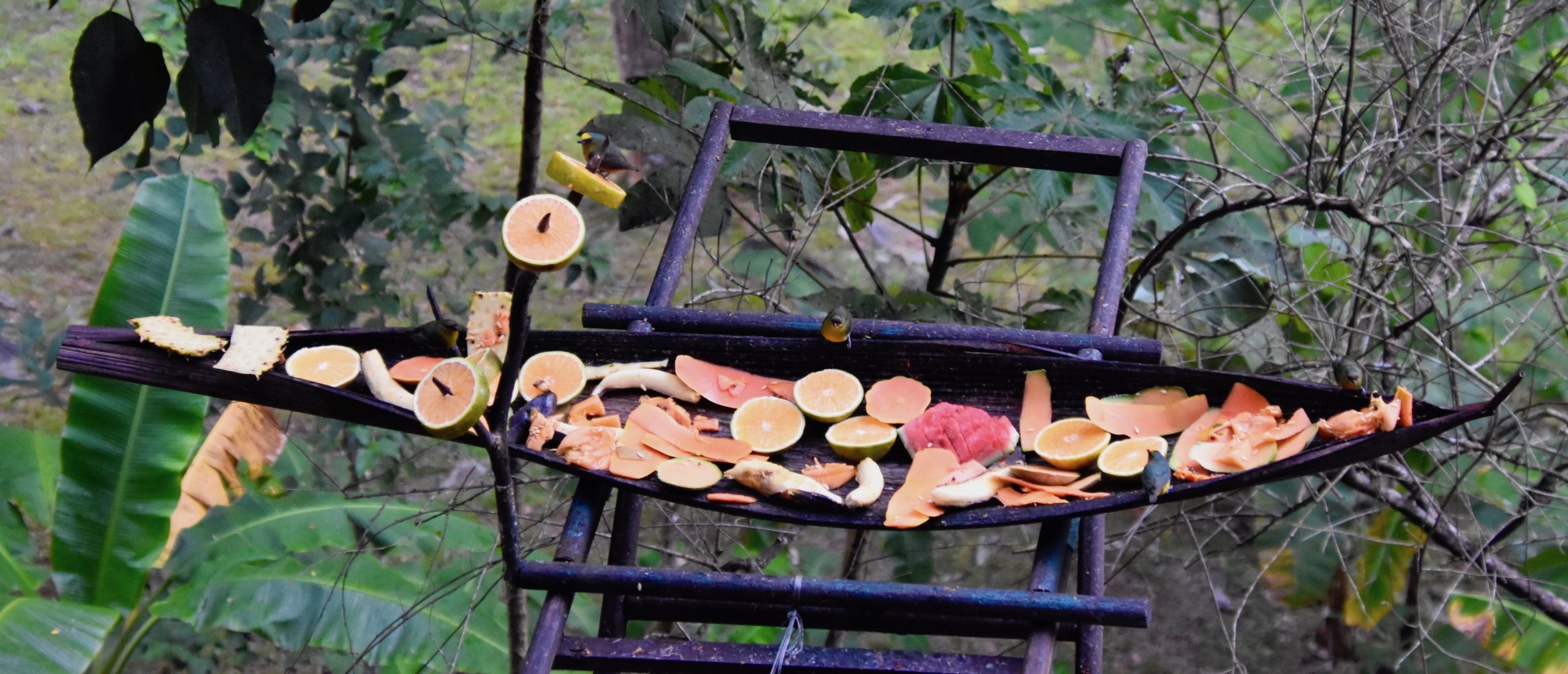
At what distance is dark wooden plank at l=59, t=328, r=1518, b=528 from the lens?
1303 millimetres

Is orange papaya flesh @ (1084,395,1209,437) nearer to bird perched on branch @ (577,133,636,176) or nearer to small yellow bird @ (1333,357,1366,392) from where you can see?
small yellow bird @ (1333,357,1366,392)

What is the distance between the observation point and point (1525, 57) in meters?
2.76

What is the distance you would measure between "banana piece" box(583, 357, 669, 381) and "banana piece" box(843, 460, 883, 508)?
1.04 feet

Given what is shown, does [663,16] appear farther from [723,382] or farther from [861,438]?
[861,438]

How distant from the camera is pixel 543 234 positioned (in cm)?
99

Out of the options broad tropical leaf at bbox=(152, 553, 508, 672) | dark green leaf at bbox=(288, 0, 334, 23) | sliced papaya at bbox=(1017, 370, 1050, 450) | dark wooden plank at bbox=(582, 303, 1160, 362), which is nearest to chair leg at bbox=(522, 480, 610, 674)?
dark wooden plank at bbox=(582, 303, 1160, 362)

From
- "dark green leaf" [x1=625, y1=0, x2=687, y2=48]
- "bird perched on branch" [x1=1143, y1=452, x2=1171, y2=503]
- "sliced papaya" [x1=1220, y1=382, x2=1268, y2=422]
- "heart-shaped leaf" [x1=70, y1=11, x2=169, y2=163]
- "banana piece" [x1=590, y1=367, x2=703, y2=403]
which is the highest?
"dark green leaf" [x1=625, y1=0, x2=687, y2=48]

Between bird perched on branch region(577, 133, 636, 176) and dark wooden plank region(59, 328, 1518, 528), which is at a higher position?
bird perched on branch region(577, 133, 636, 176)

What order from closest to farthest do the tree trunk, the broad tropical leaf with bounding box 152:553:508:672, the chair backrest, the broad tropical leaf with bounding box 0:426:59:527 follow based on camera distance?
the chair backrest < the broad tropical leaf with bounding box 152:553:508:672 < the broad tropical leaf with bounding box 0:426:59:527 < the tree trunk

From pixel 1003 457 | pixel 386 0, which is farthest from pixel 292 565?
pixel 1003 457

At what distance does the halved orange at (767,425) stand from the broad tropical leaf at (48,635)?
1.37 meters

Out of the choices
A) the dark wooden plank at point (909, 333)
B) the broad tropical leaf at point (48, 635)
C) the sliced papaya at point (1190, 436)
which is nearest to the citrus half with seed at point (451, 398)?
the dark wooden plank at point (909, 333)

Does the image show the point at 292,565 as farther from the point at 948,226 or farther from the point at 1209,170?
the point at 1209,170

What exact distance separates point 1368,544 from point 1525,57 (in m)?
1.21
